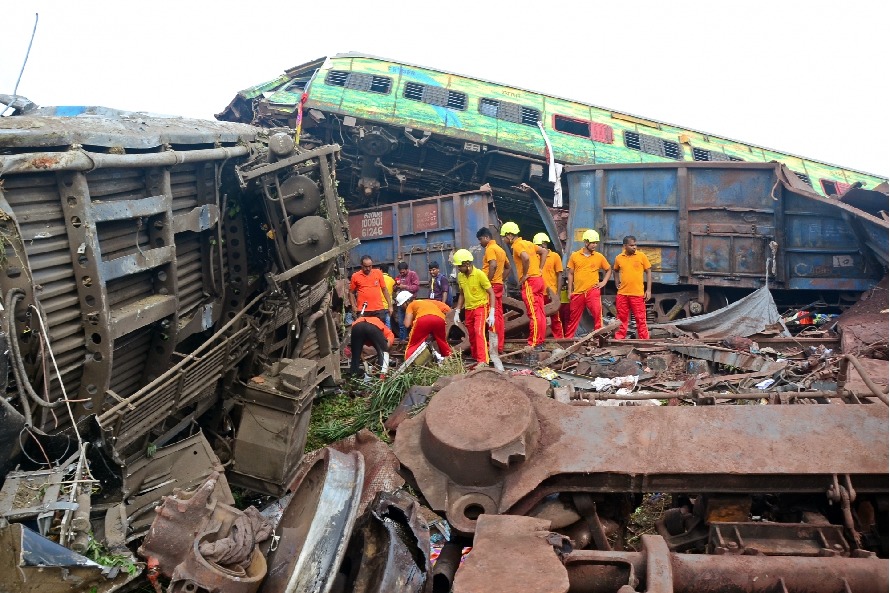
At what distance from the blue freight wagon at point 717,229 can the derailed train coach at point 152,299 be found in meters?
4.85

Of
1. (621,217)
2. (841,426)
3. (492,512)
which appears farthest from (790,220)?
(492,512)

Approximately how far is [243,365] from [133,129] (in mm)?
2037

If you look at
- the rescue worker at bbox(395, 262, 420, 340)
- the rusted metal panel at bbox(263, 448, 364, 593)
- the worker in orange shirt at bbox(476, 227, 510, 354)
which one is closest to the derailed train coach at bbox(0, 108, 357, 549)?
the rusted metal panel at bbox(263, 448, 364, 593)

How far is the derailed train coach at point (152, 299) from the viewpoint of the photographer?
3572 mm

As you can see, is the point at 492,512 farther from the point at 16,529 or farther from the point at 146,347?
the point at 146,347

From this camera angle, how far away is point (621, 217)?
10.3m

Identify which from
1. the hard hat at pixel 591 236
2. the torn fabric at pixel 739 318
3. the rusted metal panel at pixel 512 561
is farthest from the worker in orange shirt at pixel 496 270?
the rusted metal panel at pixel 512 561

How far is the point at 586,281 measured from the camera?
362 inches

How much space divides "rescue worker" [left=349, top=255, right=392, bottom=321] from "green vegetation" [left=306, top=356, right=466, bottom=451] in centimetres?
158

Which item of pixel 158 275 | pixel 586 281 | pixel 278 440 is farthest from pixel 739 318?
pixel 158 275

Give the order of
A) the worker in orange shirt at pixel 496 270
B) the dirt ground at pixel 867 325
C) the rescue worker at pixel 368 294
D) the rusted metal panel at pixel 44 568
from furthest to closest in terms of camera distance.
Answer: the worker in orange shirt at pixel 496 270 < the rescue worker at pixel 368 294 < the dirt ground at pixel 867 325 < the rusted metal panel at pixel 44 568

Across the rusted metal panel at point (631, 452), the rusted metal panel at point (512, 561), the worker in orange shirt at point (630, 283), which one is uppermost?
the rusted metal panel at point (631, 452)

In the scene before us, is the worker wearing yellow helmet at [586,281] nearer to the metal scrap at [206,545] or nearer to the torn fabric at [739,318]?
the torn fabric at [739,318]

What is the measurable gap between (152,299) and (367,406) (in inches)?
95.2
